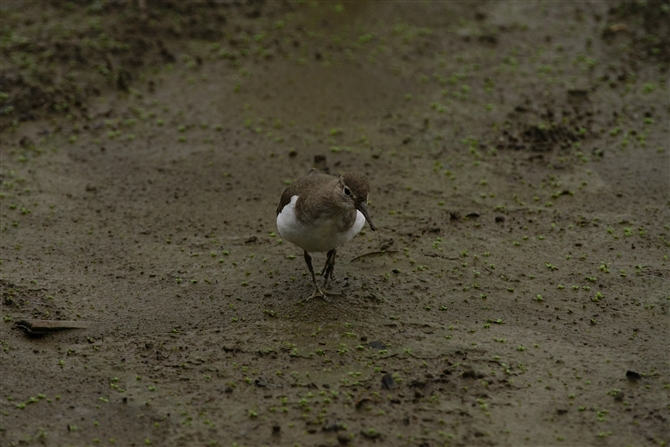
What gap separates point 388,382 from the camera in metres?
5.80

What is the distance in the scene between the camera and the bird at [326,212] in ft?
21.6

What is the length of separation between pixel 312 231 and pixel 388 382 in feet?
4.65

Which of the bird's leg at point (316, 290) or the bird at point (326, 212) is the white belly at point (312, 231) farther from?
the bird's leg at point (316, 290)

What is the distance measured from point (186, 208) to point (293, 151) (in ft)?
4.64

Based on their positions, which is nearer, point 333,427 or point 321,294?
point 333,427

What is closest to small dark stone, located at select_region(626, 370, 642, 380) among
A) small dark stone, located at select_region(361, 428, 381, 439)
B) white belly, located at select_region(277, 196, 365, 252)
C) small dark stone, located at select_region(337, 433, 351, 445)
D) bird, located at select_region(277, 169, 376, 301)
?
small dark stone, located at select_region(361, 428, 381, 439)

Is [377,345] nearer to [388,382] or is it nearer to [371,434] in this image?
[388,382]

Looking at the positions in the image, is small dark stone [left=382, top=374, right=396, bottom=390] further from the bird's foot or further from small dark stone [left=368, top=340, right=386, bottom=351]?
the bird's foot

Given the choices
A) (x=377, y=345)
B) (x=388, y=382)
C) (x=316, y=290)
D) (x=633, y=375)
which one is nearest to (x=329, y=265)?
(x=316, y=290)

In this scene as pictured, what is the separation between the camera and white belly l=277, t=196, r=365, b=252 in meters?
6.61

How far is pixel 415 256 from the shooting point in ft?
24.6

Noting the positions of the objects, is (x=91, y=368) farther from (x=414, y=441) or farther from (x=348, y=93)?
(x=348, y=93)

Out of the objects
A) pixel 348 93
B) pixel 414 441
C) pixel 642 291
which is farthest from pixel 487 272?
pixel 348 93

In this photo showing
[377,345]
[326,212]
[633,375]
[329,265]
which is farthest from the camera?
[329,265]
